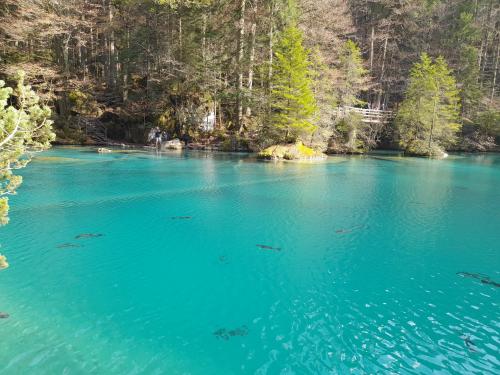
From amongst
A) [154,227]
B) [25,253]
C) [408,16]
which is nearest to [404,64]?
[408,16]

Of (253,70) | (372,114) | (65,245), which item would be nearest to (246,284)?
(65,245)

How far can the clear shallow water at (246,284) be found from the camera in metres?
5.98

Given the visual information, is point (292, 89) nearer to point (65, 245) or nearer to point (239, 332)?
point (65, 245)

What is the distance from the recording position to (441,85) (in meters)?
40.2

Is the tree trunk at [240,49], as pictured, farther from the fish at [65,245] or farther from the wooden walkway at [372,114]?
the fish at [65,245]

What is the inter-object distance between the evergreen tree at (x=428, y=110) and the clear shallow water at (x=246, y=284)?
2467 centimetres

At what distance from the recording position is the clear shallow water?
598cm

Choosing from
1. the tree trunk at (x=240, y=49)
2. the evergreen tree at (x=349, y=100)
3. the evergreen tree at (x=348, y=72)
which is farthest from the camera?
the evergreen tree at (x=349, y=100)

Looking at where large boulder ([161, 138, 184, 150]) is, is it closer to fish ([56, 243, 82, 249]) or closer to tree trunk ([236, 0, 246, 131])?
tree trunk ([236, 0, 246, 131])

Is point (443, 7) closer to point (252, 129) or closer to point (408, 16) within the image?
point (408, 16)

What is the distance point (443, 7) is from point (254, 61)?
30496 mm

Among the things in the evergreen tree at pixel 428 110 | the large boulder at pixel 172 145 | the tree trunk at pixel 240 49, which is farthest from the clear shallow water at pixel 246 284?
the evergreen tree at pixel 428 110

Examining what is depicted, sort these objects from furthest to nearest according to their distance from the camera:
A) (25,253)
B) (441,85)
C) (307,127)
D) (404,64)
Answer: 1. (404,64)
2. (441,85)
3. (307,127)
4. (25,253)

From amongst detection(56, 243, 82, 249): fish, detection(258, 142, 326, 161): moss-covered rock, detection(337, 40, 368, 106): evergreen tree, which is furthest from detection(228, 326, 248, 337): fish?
detection(337, 40, 368, 106): evergreen tree
